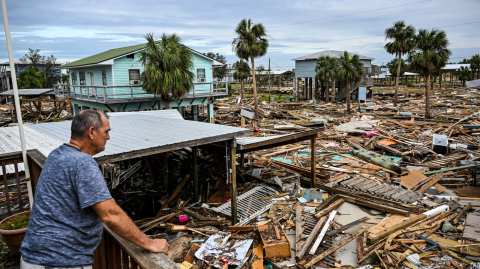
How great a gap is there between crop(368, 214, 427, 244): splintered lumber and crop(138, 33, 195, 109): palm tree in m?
16.5

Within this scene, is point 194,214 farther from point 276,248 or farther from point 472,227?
point 472,227

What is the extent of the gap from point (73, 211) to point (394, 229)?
8.40 m

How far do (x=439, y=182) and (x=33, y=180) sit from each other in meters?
14.1

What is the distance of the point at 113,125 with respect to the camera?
10.4 metres

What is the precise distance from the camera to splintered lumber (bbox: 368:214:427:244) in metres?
8.11

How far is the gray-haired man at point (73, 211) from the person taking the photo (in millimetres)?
2135

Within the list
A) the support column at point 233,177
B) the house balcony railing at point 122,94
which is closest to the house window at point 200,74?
the house balcony railing at point 122,94

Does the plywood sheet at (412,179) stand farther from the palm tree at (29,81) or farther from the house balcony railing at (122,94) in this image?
the palm tree at (29,81)

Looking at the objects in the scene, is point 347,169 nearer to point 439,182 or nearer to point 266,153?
point 439,182

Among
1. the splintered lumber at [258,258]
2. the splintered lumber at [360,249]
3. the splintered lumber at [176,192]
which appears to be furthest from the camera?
the splintered lumber at [176,192]

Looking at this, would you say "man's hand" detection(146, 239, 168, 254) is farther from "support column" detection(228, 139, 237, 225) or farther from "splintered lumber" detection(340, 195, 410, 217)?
"splintered lumber" detection(340, 195, 410, 217)

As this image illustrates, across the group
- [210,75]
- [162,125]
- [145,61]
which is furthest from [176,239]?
[210,75]

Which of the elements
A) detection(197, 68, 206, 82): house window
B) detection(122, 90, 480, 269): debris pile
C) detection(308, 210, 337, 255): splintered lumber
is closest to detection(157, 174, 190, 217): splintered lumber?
detection(122, 90, 480, 269): debris pile

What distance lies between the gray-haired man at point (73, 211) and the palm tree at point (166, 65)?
19303 mm
